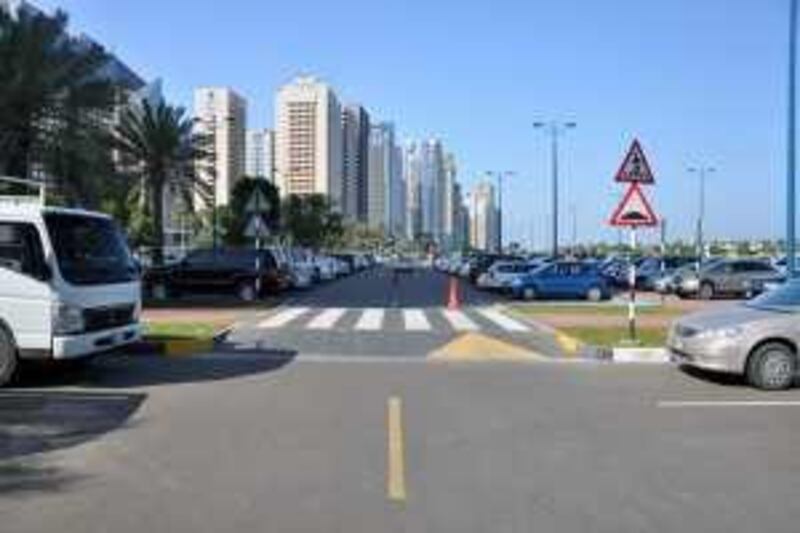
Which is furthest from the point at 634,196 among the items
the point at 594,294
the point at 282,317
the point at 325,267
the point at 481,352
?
the point at 325,267

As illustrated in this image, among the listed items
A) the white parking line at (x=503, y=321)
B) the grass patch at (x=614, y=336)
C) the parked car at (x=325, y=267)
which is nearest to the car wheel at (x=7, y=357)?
the grass patch at (x=614, y=336)

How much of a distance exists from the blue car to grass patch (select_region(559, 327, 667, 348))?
21.6 metres

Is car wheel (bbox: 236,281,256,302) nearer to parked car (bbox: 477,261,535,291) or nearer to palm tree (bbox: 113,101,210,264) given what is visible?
parked car (bbox: 477,261,535,291)

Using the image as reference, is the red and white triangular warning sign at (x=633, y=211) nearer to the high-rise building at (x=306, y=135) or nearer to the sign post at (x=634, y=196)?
the sign post at (x=634, y=196)

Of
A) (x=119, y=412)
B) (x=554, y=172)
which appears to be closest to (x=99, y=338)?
(x=119, y=412)

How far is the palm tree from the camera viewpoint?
6397 centimetres

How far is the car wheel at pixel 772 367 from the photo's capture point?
17031mm

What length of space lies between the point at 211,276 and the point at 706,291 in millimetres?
18897

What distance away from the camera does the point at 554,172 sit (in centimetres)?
7681

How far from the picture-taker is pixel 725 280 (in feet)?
169

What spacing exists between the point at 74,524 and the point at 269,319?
72.8 ft

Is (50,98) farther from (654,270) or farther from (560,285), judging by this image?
(654,270)

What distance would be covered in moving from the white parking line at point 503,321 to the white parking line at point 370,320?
2.54 meters

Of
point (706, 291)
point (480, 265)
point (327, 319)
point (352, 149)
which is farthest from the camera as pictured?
point (352, 149)
